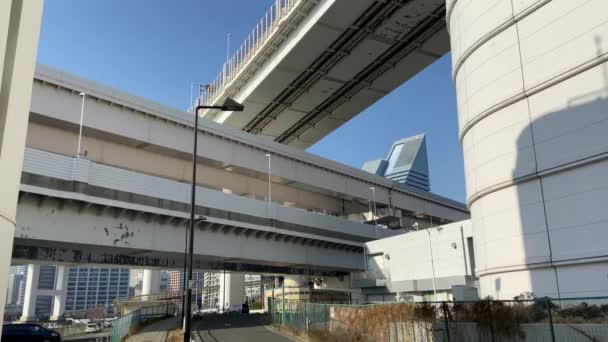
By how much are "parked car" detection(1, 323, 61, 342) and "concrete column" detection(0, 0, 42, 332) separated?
101 feet

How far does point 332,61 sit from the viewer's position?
43.2 meters

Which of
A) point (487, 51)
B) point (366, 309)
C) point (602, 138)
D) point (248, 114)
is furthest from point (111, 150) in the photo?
point (602, 138)

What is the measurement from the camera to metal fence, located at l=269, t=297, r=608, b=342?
14234mm

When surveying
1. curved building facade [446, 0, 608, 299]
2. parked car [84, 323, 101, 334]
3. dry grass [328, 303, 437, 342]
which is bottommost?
parked car [84, 323, 101, 334]

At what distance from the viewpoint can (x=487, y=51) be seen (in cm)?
2367

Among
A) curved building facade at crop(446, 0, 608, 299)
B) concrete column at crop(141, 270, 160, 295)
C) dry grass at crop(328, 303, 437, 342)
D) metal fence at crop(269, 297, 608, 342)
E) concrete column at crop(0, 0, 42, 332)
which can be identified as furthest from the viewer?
concrete column at crop(141, 270, 160, 295)

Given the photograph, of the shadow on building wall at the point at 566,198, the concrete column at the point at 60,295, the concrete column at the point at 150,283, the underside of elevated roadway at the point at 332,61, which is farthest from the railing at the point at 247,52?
the concrete column at the point at 60,295

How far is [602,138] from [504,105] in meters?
4.88

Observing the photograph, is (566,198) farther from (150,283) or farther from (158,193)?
(150,283)

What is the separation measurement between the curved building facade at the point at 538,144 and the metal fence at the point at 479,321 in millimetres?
2314

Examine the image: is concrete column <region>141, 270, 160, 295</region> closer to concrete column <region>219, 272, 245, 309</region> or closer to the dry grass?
concrete column <region>219, 272, 245, 309</region>

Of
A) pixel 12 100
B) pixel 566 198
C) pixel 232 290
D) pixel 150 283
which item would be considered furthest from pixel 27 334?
pixel 150 283

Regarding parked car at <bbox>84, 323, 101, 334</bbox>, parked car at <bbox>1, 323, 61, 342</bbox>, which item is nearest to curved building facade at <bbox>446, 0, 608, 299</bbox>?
parked car at <bbox>1, 323, 61, 342</bbox>

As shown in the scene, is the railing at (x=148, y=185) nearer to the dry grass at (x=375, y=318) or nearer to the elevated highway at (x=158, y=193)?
the elevated highway at (x=158, y=193)
